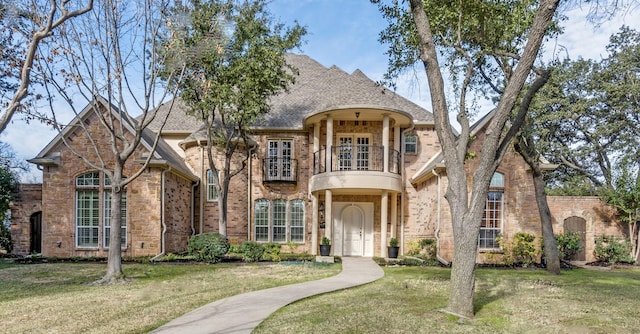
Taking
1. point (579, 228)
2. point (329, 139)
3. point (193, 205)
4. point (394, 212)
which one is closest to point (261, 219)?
point (193, 205)

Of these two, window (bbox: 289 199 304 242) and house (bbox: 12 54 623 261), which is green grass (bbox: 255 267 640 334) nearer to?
house (bbox: 12 54 623 261)

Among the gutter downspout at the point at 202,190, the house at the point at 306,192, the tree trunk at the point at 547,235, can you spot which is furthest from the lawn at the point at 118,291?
the tree trunk at the point at 547,235

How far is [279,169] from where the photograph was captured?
17844 mm

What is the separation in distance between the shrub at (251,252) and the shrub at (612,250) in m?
13.8

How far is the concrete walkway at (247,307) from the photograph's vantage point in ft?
19.1

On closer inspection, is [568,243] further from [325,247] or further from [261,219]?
[261,219]

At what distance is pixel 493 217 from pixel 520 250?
4.66ft

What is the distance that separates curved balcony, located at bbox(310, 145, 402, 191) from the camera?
50.9 ft

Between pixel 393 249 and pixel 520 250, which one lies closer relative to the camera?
pixel 520 250

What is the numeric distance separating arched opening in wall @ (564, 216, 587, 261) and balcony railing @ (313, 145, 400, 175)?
7648 millimetres

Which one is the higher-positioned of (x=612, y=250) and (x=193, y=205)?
(x=193, y=205)

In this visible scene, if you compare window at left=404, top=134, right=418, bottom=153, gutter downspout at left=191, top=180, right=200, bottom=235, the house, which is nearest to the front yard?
the house

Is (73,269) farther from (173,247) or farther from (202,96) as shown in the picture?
(202,96)

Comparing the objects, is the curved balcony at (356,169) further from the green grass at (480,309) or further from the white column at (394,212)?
the green grass at (480,309)
